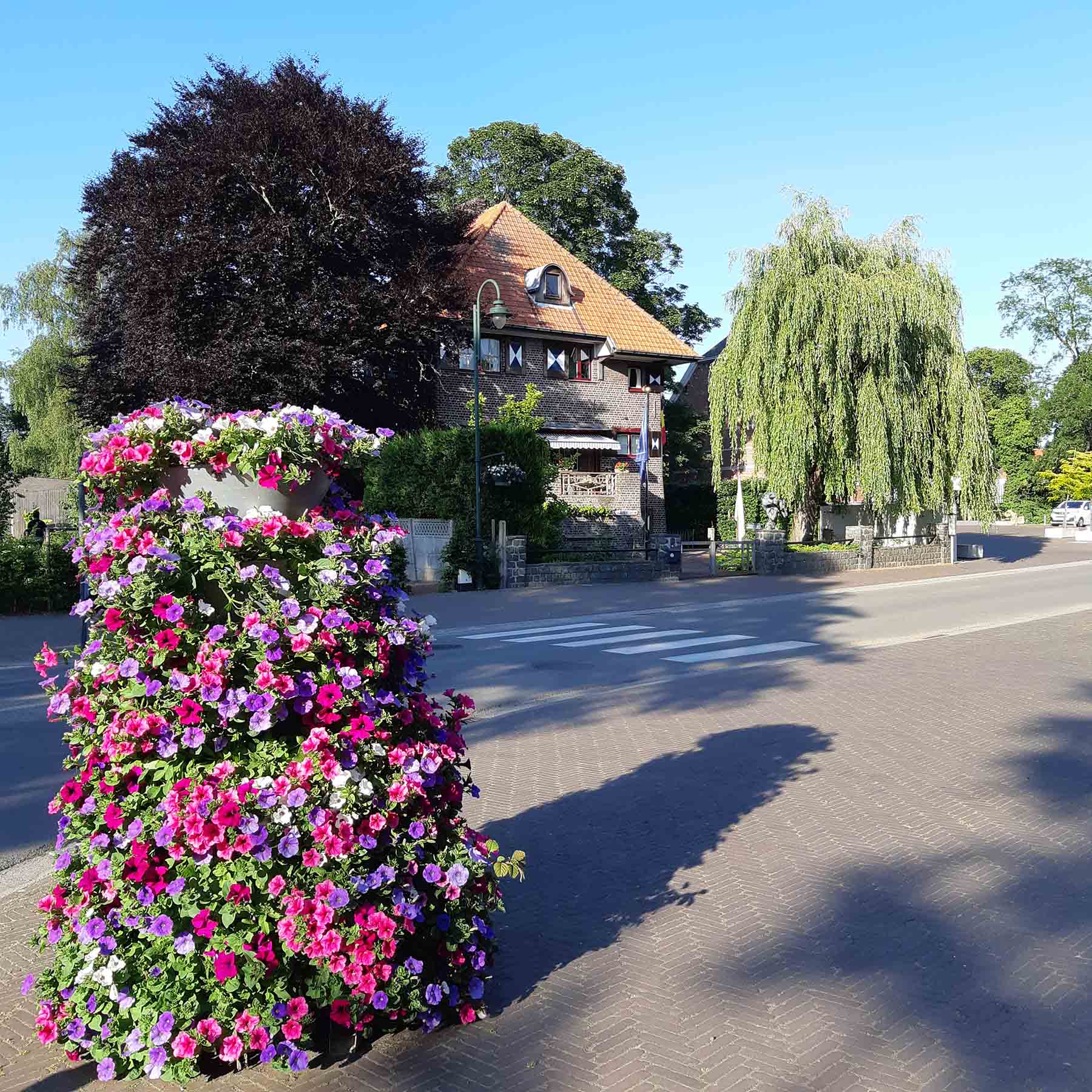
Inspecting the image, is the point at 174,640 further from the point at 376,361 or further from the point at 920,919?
the point at 376,361

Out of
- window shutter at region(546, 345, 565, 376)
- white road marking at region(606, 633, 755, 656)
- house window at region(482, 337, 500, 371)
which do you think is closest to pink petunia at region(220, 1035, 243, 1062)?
white road marking at region(606, 633, 755, 656)

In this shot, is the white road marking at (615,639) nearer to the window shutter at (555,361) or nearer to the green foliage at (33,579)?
the green foliage at (33,579)

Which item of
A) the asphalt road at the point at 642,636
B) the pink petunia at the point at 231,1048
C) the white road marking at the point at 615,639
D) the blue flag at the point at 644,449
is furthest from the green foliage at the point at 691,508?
the pink petunia at the point at 231,1048

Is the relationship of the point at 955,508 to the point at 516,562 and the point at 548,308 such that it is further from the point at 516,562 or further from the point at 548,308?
the point at 516,562

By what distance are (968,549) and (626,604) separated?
857 inches

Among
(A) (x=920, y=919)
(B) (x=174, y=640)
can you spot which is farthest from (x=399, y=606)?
(A) (x=920, y=919)

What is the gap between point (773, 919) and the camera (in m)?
4.77

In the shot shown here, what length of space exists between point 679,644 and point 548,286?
25.7m

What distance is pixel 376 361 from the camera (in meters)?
30.2

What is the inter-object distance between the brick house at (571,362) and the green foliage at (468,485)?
7.63 m

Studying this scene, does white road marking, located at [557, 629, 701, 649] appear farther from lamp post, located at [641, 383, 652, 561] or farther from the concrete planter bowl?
lamp post, located at [641, 383, 652, 561]

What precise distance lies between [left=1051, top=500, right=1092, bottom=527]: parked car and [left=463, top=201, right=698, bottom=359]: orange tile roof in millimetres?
28494

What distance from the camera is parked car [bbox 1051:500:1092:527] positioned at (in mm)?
58219

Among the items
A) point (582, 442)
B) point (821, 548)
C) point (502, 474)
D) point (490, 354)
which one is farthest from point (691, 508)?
point (502, 474)
